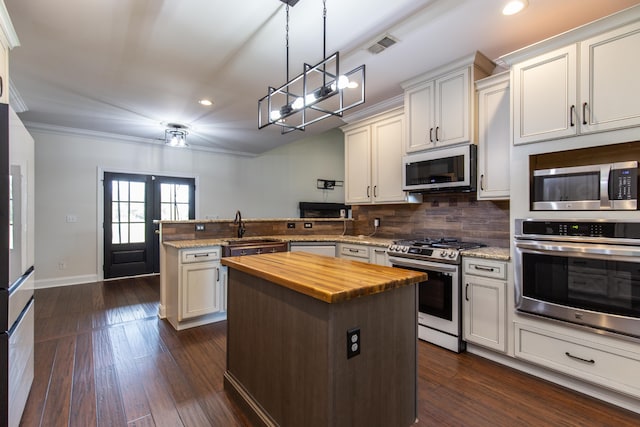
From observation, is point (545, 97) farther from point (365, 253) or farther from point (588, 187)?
point (365, 253)

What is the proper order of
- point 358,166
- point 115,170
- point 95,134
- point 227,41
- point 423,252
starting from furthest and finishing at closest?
point 115,170
point 95,134
point 358,166
point 423,252
point 227,41

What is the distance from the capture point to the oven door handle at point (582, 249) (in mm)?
1832

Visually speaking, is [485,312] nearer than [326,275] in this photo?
No

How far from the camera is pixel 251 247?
11.1ft

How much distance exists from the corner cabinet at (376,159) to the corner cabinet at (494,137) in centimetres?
89

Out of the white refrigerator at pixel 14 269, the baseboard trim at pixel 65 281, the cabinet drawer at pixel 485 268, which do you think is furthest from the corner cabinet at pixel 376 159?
the baseboard trim at pixel 65 281

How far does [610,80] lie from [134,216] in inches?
256

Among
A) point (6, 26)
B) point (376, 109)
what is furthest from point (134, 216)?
point (376, 109)

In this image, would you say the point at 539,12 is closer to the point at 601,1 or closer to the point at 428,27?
the point at 601,1

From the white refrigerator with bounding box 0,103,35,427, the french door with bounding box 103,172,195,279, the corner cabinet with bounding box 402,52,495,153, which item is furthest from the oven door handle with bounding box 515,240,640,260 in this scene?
the french door with bounding box 103,172,195,279

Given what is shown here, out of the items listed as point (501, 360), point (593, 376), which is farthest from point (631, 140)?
point (501, 360)

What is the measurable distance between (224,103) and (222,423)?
338 cm

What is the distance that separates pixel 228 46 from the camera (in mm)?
2551

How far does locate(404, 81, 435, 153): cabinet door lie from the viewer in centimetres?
307
